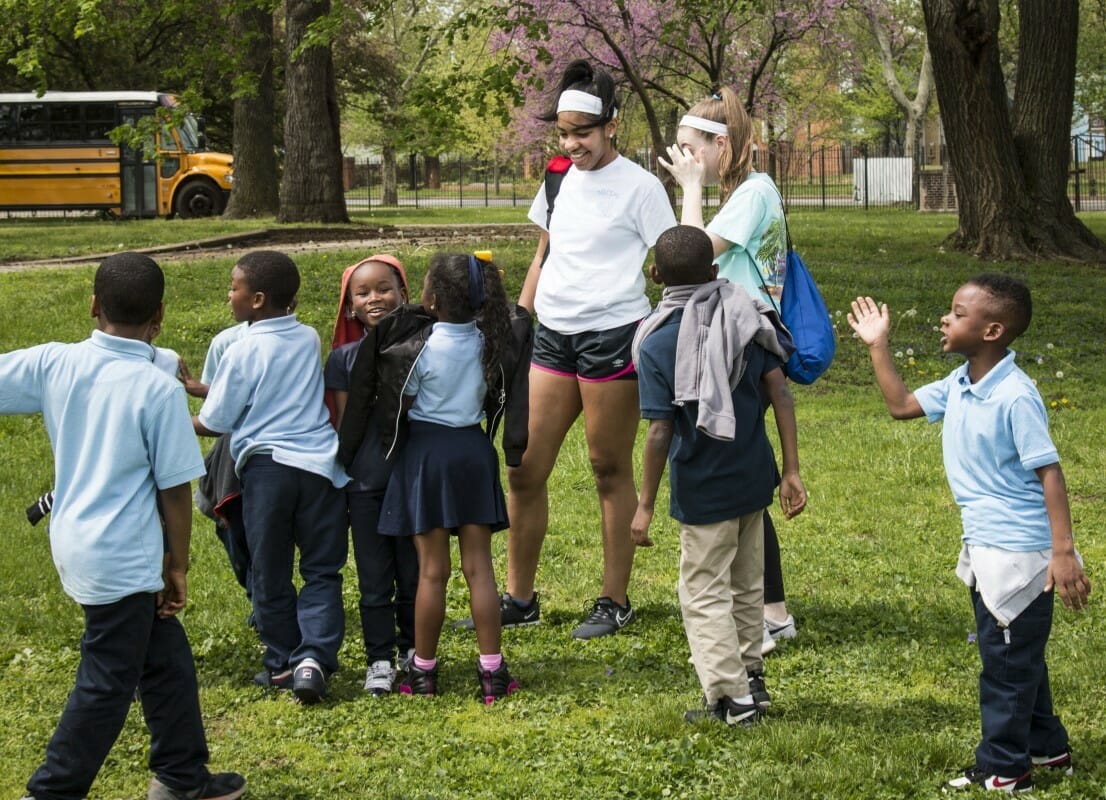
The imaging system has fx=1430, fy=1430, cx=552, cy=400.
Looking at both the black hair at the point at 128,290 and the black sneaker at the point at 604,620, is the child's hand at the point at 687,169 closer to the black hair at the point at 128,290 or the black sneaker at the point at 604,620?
the black sneaker at the point at 604,620

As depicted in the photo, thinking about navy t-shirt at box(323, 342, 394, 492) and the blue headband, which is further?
navy t-shirt at box(323, 342, 394, 492)

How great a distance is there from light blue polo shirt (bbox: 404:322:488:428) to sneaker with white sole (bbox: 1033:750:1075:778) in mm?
2015

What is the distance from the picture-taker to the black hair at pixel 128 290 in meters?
3.74

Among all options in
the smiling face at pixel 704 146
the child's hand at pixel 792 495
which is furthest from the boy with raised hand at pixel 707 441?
the smiling face at pixel 704 146

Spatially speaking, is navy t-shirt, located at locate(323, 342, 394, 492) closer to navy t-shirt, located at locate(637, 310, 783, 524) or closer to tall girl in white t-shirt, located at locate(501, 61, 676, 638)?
tall girl in white t-shirt, located at locate(501, 61, 676, 638)

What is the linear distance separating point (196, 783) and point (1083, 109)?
5373 cm

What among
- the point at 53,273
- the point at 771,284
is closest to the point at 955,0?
the point at 53,273

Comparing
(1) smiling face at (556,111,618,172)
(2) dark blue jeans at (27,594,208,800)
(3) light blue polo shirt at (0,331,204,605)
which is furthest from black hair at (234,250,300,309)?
(2) dark blue jeans at (27,594,208,800)

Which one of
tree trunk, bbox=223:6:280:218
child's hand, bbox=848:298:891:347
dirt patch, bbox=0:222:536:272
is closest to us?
child's hand, bbox=848:298:891:347

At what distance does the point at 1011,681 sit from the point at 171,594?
88.3 inches

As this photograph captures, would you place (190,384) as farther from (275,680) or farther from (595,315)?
(595,315)

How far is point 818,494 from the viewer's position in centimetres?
773

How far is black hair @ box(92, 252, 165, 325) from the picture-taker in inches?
147

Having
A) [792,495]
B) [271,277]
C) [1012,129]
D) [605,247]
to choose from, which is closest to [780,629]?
[792,495]
